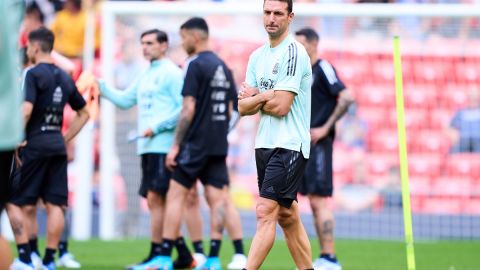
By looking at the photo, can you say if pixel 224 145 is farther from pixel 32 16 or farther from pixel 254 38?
pixel 32 16

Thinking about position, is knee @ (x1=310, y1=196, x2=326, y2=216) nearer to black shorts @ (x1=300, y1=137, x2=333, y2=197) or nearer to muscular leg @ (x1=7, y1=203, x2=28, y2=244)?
black shorts @ (x1=300, y1=137, x2=333, y2=197)

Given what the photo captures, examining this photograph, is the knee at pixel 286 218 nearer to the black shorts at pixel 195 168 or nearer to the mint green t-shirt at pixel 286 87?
the mint green t-shirt at pixel 286 87

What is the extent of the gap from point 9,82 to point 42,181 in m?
5.45

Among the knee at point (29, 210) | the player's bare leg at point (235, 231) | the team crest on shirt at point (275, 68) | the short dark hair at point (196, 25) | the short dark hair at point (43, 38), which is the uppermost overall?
the short dark hair at point (196, 25)

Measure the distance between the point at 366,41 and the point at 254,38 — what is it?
1.70 metres

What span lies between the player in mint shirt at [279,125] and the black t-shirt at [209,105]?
264 centimetres

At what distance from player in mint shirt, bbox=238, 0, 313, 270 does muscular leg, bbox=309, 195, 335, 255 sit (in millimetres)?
2749

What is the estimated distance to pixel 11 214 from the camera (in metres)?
10.5

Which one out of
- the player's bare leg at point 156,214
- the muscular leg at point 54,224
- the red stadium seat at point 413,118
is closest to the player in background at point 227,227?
the player's bare leg at point 156,214

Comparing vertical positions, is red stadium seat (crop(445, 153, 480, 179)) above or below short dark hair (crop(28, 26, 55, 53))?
below

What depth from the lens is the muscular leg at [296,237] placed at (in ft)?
26.7

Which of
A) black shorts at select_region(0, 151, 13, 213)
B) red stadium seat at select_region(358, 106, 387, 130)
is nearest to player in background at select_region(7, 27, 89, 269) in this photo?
black shorts at select_region(0, 151, 13, 213)

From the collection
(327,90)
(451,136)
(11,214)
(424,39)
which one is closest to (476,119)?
(451,136)

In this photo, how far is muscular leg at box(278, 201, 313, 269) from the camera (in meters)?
8.15
